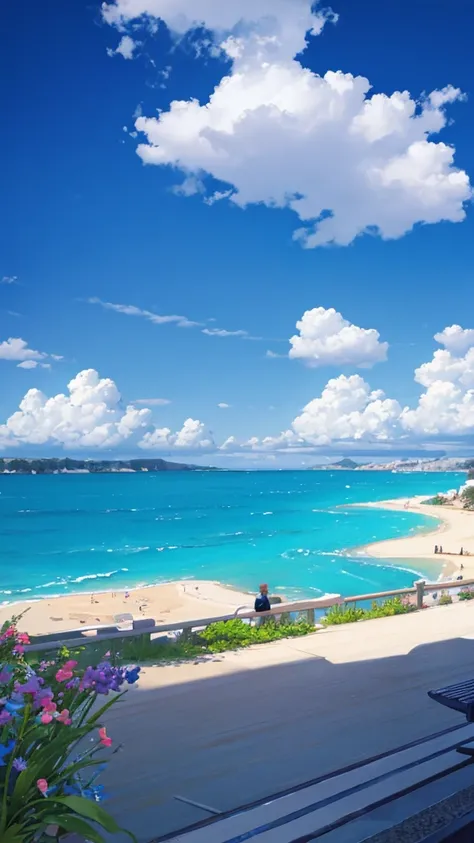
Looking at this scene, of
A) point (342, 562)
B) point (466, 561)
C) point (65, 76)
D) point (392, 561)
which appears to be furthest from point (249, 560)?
point (65, 76)

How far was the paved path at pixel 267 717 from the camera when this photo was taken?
148 inches

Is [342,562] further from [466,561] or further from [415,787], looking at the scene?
[415,787]

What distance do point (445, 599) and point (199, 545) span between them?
38648mm

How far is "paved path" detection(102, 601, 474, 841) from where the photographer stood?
148 inches

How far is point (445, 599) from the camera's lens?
1006 cm

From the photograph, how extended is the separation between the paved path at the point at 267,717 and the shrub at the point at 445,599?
2307mm

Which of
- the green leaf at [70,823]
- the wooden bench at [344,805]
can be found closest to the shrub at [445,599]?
the wooden bench at [344,805]

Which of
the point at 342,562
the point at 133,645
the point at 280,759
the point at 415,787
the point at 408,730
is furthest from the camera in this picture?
the point at 342,562

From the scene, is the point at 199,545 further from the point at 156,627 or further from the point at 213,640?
the point at 156,627

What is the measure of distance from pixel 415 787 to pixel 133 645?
13.6ft

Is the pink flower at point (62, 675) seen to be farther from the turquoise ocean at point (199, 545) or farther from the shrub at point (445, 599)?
the turquoise ocean at point (199, 545)

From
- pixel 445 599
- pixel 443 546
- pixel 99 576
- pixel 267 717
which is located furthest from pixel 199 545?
pixel 267 717

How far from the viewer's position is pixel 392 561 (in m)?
35.6

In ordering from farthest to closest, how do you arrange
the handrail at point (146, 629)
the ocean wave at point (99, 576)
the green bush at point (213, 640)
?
1. the ocean wave at point (99, 576)
2. the green bush at point (213, 640)
3. the handrail at point (146, 629)
